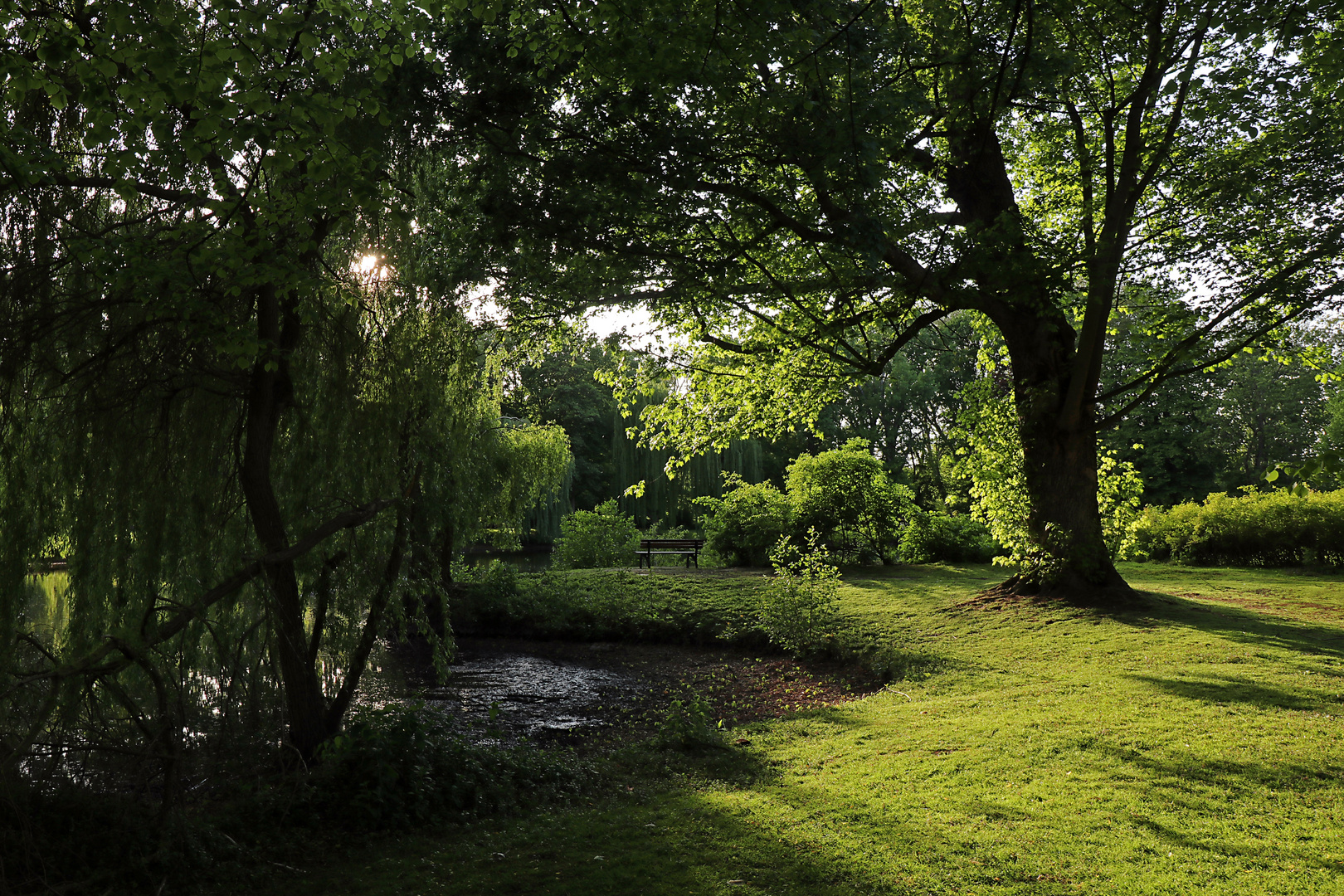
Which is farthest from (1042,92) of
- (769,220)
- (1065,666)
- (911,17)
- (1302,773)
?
(1302,773)

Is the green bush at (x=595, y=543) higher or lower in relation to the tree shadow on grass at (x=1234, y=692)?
higher

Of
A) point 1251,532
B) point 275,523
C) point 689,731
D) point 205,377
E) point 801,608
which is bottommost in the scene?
point 689,731

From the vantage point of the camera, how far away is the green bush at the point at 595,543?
75.3ft

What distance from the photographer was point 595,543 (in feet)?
76.2

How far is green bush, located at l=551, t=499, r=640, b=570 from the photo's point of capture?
22953mm

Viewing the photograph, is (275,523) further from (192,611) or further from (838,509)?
(838,509)

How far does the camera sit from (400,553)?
20.6ft

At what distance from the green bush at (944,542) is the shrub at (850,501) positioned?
877 mm

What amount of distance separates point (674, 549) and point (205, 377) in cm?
1729

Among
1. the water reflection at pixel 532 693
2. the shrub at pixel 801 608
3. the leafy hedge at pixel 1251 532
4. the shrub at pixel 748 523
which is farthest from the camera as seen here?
the shrub at pixel 748 523

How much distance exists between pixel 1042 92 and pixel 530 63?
560 centimetres

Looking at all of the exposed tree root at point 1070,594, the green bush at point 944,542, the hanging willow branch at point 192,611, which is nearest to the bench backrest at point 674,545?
the green bush at point 944,542

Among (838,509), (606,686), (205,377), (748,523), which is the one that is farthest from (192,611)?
(748,523)

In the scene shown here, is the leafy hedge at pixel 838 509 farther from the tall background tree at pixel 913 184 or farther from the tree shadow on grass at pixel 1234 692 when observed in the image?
the tree shadow on grass at pixel 1234 692
